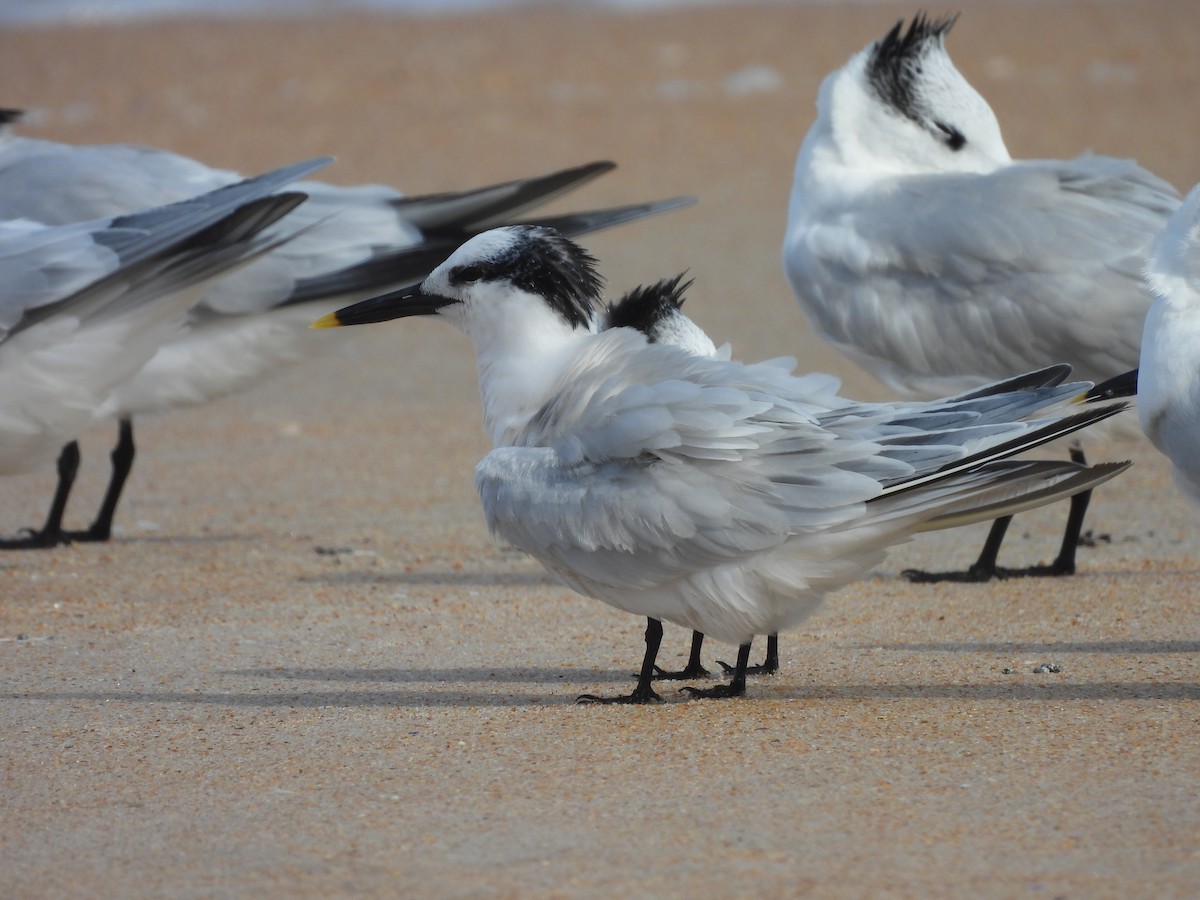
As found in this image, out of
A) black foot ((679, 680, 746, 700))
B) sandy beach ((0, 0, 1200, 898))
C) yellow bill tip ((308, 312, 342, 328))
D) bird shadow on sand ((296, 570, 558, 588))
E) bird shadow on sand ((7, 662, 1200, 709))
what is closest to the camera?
sandy beach ((0, 0, 1200, 898))

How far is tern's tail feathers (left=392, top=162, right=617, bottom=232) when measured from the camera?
6434 millimetres

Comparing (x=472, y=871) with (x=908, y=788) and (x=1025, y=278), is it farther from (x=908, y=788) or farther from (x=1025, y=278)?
(x=1025, y=278)

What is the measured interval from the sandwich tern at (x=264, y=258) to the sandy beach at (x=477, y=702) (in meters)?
0.39

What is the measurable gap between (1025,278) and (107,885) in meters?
3.73

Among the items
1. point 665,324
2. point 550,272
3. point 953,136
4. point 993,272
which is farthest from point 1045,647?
point 953,136

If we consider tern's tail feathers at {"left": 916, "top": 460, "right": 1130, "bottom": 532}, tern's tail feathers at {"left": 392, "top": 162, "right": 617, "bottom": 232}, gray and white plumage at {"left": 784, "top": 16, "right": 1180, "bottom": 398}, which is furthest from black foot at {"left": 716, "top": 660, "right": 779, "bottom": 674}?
tern's tail feathers at {"left": 392, "top": 162, "right": 617, "bottom": 232}

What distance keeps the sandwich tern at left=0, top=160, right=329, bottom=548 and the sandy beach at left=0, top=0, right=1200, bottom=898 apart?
59 centimetres

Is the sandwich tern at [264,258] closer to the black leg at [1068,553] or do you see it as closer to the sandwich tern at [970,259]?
the sandwich tern at [970,259]

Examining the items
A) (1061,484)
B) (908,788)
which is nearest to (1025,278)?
(1061,484)

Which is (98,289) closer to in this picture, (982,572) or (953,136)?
(982,572)

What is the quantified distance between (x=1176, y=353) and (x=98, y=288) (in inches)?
131

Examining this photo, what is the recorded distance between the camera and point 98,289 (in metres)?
5.40

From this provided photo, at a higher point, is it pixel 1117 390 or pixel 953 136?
pixel 953 136

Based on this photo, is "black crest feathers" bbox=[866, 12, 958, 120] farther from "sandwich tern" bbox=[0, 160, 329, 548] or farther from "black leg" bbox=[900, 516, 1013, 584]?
"sandwich tern" bbox=[0, 160, 329, 548]
